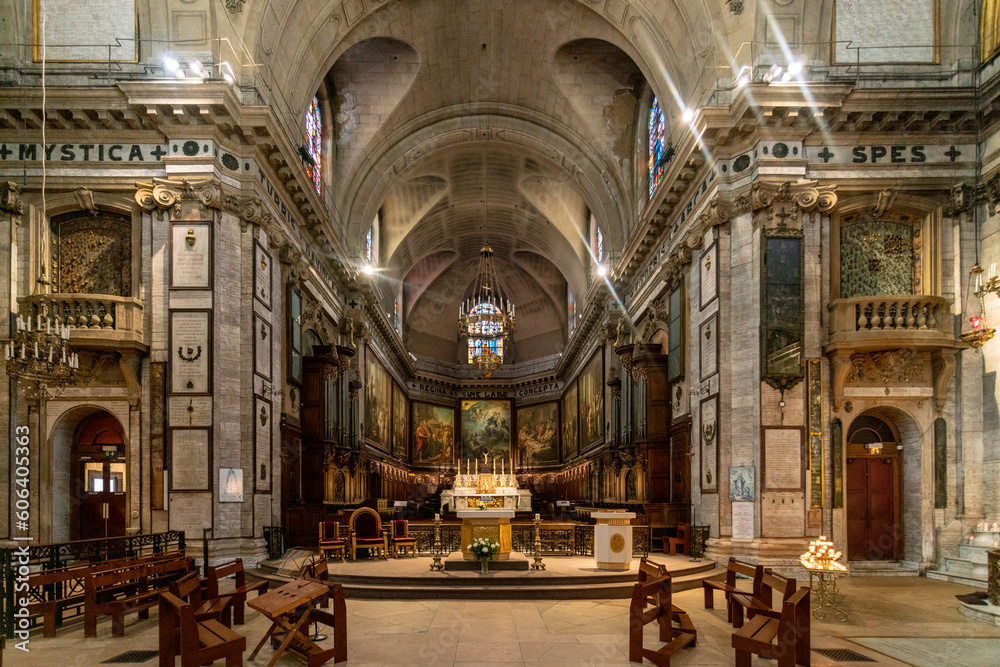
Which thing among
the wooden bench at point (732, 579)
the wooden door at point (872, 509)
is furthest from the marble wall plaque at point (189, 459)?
the wooden door at point (872, 509)

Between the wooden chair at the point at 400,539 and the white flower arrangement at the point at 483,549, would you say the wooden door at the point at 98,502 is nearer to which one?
the wooden chair at the point at 400,539

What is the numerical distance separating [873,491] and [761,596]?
306 inches

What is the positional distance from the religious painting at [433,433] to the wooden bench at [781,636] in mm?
37462

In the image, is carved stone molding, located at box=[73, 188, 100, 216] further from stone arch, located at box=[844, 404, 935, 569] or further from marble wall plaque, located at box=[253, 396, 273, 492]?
stone arch, located at box=[844, 404, 935, 569]

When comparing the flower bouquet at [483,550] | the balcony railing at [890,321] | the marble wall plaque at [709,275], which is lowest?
the flower bouquet at [483,550]

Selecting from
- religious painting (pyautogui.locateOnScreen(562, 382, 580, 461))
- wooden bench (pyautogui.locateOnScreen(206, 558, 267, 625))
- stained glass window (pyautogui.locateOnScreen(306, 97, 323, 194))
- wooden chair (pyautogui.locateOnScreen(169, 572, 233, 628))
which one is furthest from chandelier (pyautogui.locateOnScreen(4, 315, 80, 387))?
religious painting (pyautogui.locateOnScreen(562, 382, 580, 461))

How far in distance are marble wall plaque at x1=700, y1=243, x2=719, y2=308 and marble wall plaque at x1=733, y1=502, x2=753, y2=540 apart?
14.1ft

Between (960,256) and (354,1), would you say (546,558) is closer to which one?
(960,256)

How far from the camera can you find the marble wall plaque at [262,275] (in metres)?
16.2

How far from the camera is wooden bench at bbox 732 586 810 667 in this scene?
7.42 meters

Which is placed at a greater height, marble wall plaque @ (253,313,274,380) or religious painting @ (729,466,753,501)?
marble wall plaque @ (253,313,274,380)

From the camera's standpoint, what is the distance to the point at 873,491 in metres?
15.4

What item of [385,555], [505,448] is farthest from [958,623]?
[505,448]

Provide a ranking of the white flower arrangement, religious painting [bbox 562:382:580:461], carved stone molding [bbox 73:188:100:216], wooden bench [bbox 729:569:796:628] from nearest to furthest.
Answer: wooden bench [bbox 729:569:796:628], the white flower arrangement, carved stone molding [bbox 73:188:100:216], religious painting [bbox 562:382:580:461]
